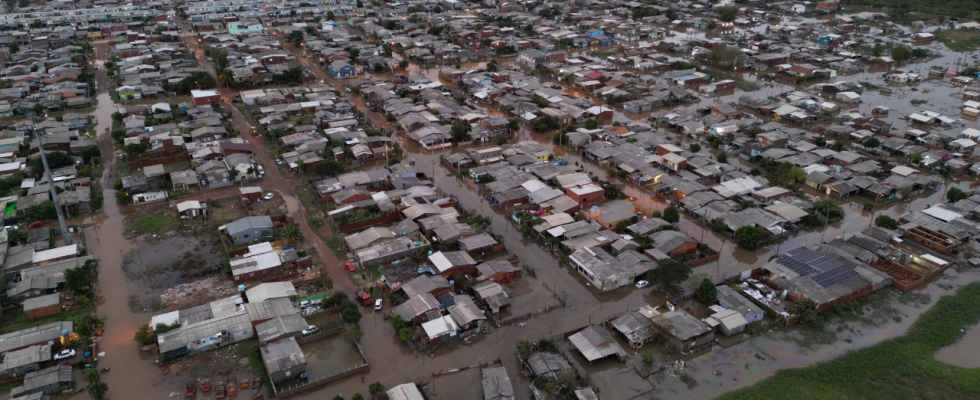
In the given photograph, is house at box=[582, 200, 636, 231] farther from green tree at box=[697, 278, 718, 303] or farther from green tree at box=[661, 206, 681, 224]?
green tree at box=[697, 278, 718, 303]

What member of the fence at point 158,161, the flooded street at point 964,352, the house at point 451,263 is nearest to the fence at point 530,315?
the house at point 451,263

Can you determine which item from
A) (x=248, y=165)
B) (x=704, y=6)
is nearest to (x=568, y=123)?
(x=248, y=165)

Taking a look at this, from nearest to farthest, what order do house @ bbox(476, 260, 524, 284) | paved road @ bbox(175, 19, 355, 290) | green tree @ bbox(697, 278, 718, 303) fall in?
green tree @ bbox(697, 278, 718, 303), house @ bbox(476, 260, 524, 284), paved road @ bbox(175, 19, 355, 290)

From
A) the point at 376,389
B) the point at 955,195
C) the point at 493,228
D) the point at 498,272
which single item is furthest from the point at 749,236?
the point at 376,389

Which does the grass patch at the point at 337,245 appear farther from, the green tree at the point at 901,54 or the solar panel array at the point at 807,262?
the green tree at the point at 901,54

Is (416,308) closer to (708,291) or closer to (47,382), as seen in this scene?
(708,291)

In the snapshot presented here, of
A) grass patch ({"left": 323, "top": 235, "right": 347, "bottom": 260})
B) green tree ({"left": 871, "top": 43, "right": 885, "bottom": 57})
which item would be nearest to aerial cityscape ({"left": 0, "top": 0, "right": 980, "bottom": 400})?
grass patch ({"left": 323, "top": 235, "right": 347, "bottom": 260})
